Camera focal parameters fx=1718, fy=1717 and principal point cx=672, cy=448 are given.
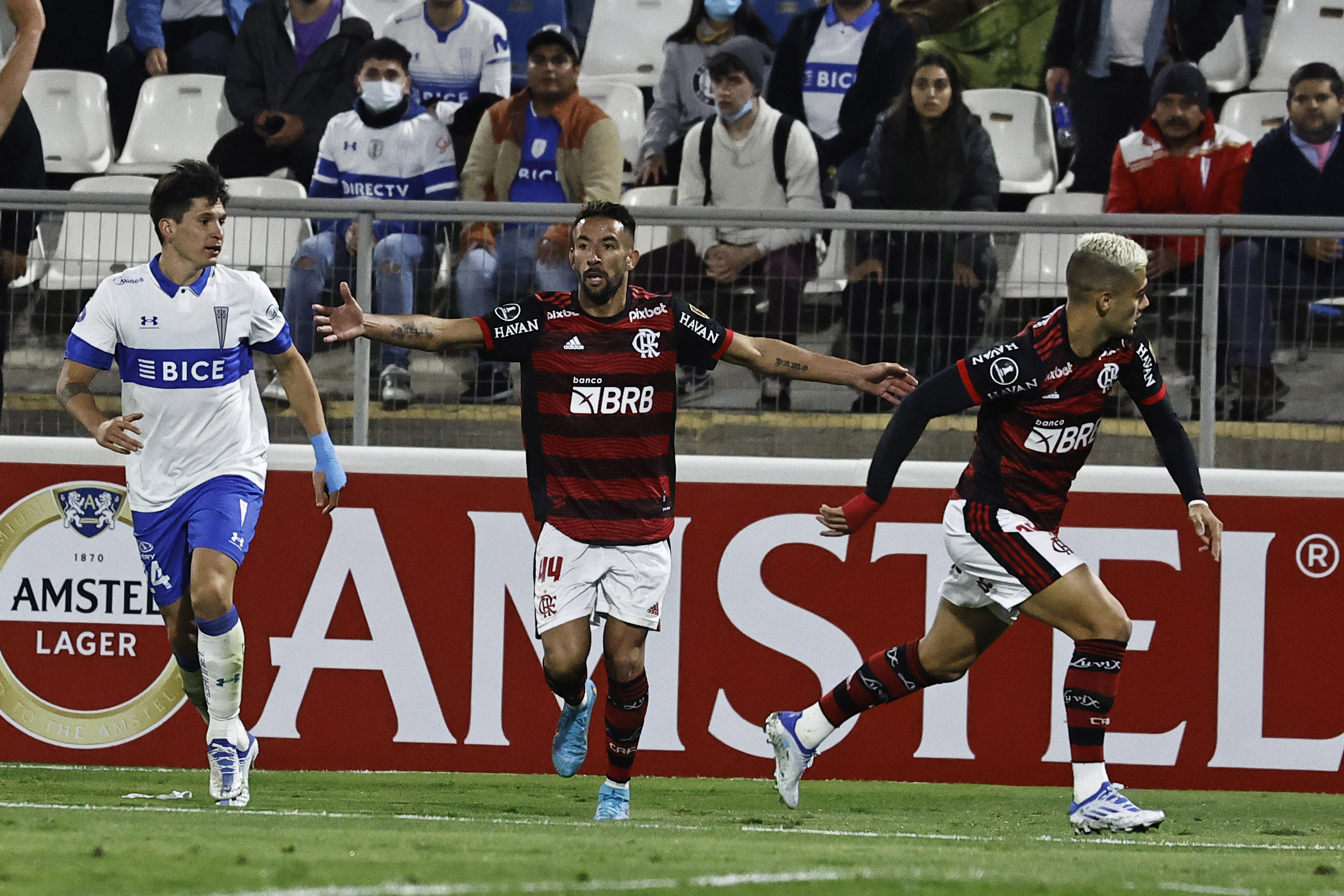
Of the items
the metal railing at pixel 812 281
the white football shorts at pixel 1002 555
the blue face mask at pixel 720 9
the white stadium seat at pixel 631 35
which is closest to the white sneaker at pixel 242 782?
the metal railing at pixel 812 281

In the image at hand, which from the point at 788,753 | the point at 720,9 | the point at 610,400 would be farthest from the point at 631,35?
the point at 788,753

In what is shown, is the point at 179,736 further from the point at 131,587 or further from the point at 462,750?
the point at 462,750

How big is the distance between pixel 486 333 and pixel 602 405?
0.54m

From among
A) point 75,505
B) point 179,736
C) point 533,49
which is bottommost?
point 179,736

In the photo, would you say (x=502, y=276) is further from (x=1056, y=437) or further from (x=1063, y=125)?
(x=1063, y=125)

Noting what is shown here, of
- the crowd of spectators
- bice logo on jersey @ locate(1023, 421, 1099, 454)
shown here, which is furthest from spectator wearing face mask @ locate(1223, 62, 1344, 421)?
bice logo on jersey @ locate(1023, 421, 1099, 454)

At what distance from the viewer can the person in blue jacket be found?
12664 mm

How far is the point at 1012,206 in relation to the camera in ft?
38.3

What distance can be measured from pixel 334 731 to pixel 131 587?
123 centimetres

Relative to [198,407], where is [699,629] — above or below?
below

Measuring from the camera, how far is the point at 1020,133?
11586 mm

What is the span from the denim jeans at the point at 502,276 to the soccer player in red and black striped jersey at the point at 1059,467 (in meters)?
2.33

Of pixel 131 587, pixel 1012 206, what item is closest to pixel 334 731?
pixel 131 587

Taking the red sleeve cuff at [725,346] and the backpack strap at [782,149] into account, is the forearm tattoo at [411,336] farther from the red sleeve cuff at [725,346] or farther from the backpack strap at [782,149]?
the backpack strap at [782,149]
